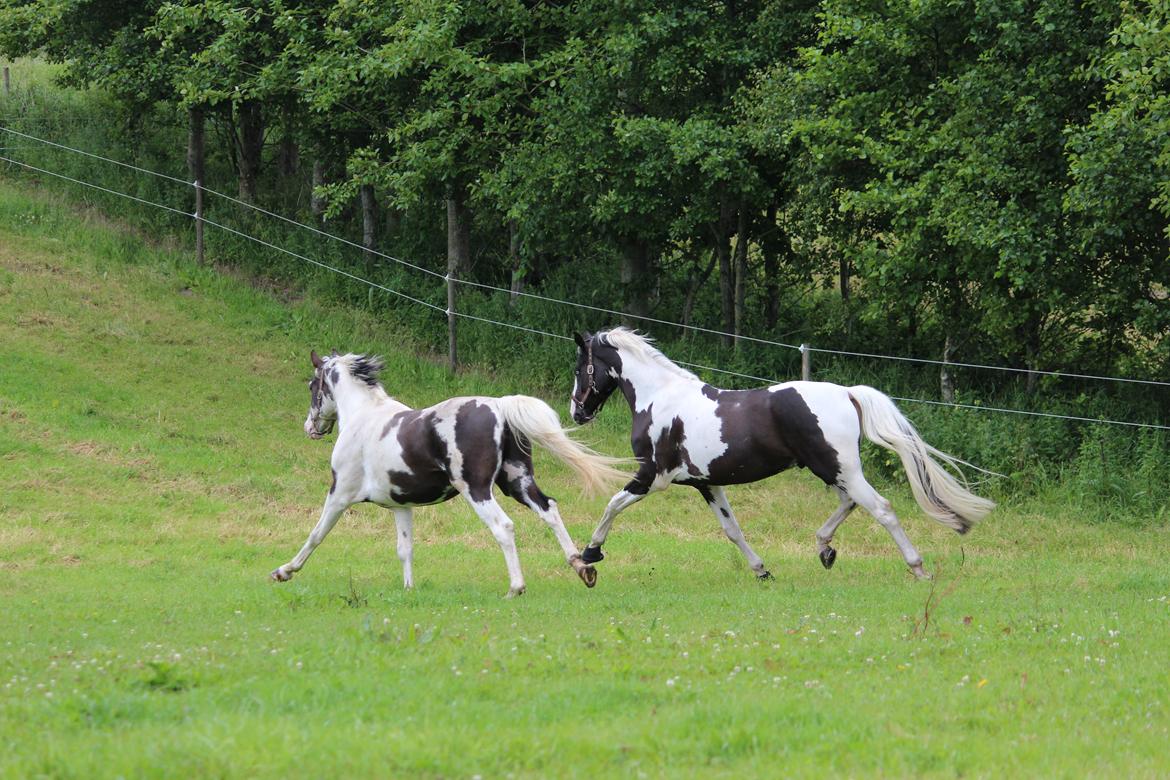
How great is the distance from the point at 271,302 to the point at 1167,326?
15.7 m

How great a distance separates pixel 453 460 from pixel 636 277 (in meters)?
12.6

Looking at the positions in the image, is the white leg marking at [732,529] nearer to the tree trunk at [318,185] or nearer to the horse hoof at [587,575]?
the horse hoof at [587,575]

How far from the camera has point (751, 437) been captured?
12211 mm

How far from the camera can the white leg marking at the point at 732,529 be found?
493 inches

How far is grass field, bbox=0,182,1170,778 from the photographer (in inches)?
235

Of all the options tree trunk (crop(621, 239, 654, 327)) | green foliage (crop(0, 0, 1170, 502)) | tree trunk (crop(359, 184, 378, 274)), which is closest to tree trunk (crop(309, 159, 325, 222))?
green foliage (crop(0, 0, 1170, 502))

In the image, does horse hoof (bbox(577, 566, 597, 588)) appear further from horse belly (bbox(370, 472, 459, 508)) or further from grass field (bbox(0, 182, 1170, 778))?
horse belly (bbox(370, 472, 459, 508))

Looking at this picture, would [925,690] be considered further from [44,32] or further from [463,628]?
[44,32]

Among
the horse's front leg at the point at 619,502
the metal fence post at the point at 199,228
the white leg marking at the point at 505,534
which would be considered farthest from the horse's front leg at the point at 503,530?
the metal fence post at the point at 199,228

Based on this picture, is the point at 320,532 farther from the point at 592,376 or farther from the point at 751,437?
the point at 751,437

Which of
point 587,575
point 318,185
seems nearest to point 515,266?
point 318,185

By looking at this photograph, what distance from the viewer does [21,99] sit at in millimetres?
→ 31469

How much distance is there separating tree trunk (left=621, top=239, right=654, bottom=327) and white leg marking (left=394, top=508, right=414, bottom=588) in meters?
11.6

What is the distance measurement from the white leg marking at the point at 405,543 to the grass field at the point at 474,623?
15 centimetres
